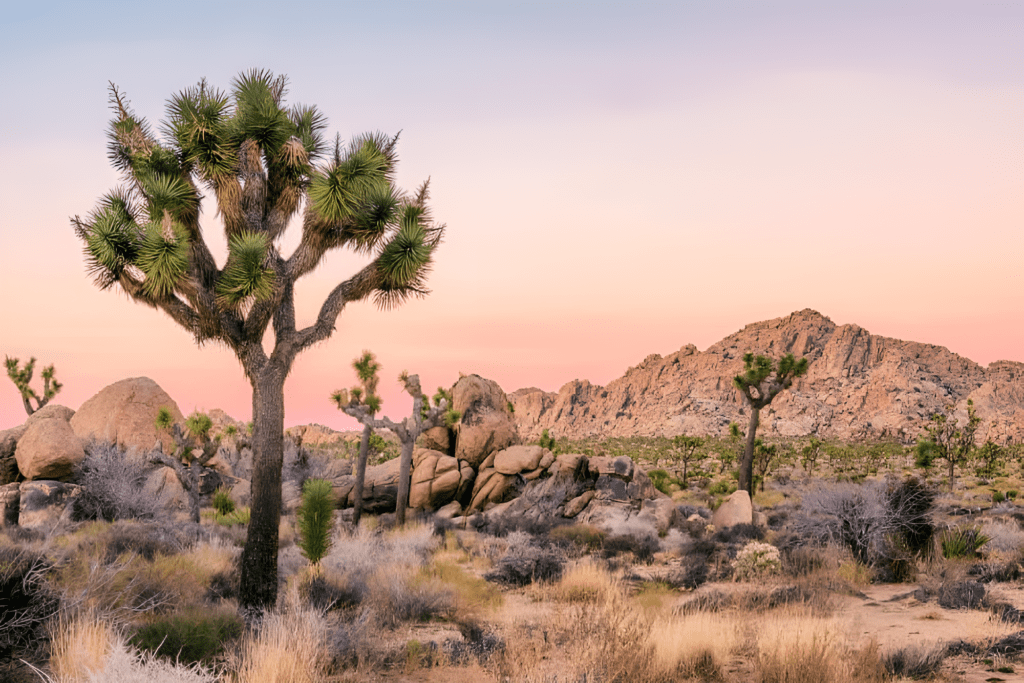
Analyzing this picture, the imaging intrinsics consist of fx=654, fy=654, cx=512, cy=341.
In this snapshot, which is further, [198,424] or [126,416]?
[126,416]

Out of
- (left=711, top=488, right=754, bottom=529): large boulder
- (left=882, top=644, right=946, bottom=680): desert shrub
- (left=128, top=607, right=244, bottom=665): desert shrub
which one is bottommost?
(left=711, top=488, right=754, bottom=529): large boulder

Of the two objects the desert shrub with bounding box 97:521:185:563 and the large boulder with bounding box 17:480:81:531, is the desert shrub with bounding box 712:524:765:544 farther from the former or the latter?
the large boulder with bounding box 17:480:81:531

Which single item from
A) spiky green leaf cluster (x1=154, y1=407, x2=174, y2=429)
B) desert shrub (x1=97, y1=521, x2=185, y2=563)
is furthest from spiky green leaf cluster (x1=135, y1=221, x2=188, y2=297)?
spiky green leaf cluster (x1=154, y1=407, x2=174, y2=429)

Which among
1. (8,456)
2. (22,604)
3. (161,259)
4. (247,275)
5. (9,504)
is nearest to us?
(22,604)

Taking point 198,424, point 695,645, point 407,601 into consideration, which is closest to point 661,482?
point 198,424

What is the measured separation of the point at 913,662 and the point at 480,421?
2068 centimetres

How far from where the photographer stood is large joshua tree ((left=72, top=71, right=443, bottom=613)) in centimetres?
949

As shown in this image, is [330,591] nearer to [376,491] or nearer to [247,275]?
[247,275]

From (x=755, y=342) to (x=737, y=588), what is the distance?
162 metres

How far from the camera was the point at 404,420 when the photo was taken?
2275 centimetres

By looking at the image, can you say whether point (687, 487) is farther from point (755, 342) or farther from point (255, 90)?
point (755, 342)

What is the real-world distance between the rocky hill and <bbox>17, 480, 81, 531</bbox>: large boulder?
3215 inches

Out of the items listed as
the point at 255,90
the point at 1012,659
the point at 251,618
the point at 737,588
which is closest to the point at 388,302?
the point at 255,90

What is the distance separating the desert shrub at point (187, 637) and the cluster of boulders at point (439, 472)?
552 inches
